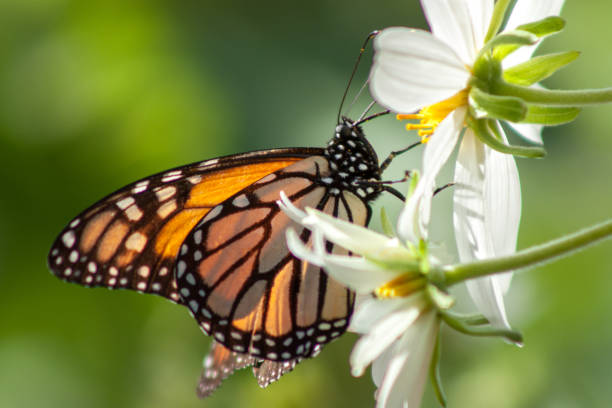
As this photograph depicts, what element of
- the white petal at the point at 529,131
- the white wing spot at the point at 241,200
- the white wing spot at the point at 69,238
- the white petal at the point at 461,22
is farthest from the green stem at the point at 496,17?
the white wing spot at the point at 69,238

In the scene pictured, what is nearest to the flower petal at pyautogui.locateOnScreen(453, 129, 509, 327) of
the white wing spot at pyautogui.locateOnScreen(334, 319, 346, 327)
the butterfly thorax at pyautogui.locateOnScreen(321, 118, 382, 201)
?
the white wing spot at pyautogui.locateOnScreen(334, 319, 346, 327)

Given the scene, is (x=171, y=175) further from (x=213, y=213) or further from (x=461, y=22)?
(x=461, y=22)

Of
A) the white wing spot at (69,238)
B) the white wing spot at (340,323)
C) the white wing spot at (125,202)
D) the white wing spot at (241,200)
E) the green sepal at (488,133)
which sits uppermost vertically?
the green sepal at (488,133)

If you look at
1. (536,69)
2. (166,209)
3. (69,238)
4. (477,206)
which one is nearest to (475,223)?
(477,206)

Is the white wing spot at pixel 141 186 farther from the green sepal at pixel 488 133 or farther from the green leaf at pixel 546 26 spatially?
the green leaf at pixel 546 26

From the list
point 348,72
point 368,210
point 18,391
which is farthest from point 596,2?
point 18,391

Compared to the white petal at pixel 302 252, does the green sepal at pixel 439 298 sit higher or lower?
lower
